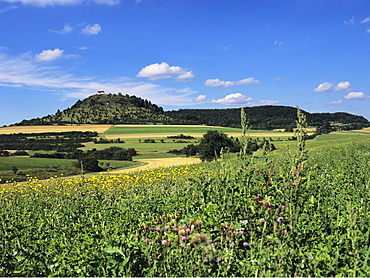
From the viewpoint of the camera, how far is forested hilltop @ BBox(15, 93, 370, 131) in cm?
11322

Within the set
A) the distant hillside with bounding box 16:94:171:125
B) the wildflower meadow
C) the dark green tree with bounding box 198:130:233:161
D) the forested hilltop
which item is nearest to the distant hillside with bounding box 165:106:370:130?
the forested hilltop

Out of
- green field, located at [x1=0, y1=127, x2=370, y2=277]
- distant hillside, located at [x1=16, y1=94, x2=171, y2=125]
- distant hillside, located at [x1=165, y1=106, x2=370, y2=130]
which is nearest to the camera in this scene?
green field, located at [x1=0, y1=127, x2=370, y2=277]

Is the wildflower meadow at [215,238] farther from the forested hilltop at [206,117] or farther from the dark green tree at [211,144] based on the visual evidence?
the forested hilltop at [206,117]

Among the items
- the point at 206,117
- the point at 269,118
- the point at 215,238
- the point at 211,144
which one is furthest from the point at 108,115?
the point at 215,238

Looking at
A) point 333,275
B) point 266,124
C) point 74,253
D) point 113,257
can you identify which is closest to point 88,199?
point 74,253

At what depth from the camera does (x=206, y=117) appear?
145875 millimetres

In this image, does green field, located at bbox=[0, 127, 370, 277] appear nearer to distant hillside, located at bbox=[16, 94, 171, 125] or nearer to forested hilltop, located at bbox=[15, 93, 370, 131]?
forested hilltop, located at bbox=[15, 93, 370, 131]

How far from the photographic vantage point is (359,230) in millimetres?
3762

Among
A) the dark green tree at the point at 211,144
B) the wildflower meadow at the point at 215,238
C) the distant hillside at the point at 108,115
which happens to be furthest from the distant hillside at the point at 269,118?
the wildflower meadow at the point at 215,238

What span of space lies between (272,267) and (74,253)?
7.40ft

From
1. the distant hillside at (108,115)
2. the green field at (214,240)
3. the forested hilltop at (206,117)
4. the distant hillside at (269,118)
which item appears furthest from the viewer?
the distant hillside at (108,115)

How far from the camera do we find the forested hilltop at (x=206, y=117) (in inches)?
4457

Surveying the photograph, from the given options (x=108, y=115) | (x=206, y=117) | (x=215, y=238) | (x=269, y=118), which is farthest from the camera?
(x=108, y=115)

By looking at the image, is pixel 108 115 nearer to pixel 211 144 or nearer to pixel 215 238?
pixel 211 144
